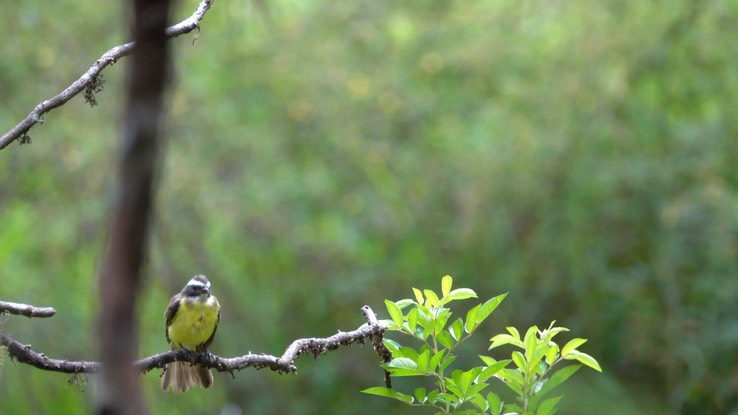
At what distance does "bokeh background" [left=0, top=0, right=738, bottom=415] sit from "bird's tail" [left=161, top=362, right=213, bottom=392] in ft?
7.90

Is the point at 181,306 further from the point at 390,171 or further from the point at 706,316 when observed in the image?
the point at 706,316

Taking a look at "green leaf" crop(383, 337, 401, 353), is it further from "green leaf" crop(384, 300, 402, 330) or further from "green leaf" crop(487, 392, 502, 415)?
"green leaf" crop(487, 392, 502, 415)

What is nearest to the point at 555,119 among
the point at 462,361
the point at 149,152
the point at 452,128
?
the point at 452,128

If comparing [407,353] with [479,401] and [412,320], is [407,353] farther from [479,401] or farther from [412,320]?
[479,401]

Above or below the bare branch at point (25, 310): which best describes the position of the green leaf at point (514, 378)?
below

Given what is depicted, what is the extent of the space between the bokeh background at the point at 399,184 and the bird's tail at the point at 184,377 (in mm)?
2409

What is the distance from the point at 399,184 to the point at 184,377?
3.32 meters

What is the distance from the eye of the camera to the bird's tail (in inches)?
129

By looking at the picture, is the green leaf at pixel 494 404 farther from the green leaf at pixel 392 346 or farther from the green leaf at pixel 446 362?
the green leaf at pixel 392 346

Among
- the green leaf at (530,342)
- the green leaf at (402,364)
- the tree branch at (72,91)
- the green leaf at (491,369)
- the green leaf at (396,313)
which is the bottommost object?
the green leaf at (491,369)

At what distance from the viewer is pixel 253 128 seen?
6.73 metres

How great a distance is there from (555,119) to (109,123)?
299 cm

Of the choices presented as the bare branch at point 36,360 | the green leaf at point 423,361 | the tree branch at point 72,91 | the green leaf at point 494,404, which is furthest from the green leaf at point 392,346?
the tree branch at point 72,91

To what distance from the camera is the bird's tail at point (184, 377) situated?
3.28 metres
